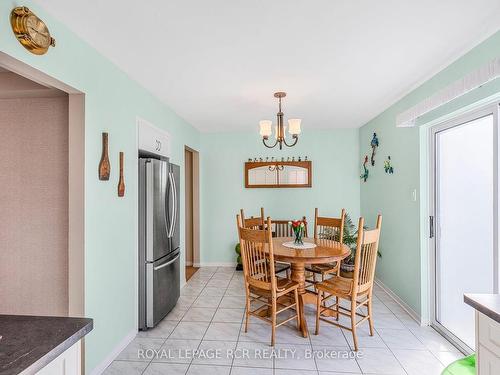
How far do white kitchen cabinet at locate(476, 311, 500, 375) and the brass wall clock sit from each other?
97.7 inches

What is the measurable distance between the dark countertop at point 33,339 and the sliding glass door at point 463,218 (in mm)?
2544

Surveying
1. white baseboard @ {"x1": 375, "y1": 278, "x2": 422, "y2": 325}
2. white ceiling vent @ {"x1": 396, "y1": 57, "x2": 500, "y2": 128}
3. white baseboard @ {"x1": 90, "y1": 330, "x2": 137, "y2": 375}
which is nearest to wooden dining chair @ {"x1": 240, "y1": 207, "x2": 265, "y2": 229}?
white baseboard @ {"x1": 90, "y1": 330, "x2": 137, "y2": 375}

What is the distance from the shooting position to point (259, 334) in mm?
2684

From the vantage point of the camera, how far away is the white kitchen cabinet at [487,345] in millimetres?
1047

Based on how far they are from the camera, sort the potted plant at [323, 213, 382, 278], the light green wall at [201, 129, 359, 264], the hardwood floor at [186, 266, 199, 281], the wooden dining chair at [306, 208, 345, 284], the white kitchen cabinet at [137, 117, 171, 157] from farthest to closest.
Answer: the light green wall at [201, 129, 359, 264] → the hardwood floor at [186, 266, 199, 281] → the potted plant at [323, 213, 382, 278] → the wooden dining chair at [306, 208, 345, 284] → the white kitchen cabinet at [137, 117, 171, 157]

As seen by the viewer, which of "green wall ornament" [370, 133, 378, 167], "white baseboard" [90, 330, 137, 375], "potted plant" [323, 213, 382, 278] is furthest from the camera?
"green wall ornament" [370, 133, 378, 167]

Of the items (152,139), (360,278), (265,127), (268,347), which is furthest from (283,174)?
(268,347)

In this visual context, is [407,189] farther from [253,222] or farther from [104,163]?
[104,163]

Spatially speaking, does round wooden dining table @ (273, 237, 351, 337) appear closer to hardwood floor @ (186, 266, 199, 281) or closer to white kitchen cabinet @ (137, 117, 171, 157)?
white kitchen cabinet @ (137, 117, 171, 157)

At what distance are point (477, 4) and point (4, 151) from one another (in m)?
3.35

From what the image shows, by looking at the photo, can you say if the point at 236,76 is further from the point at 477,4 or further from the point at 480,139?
the point at 480,139

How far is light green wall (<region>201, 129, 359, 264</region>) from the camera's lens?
4.94 m

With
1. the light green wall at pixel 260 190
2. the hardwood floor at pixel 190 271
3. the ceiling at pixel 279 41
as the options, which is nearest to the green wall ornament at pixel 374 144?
the light green wall at pixel 260 190

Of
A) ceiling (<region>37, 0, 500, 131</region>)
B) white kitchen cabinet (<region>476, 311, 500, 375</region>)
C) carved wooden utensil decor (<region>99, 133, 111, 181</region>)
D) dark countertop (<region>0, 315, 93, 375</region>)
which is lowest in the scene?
white kitchen cabinet (<region>476, 311, 500, 375</region>)
